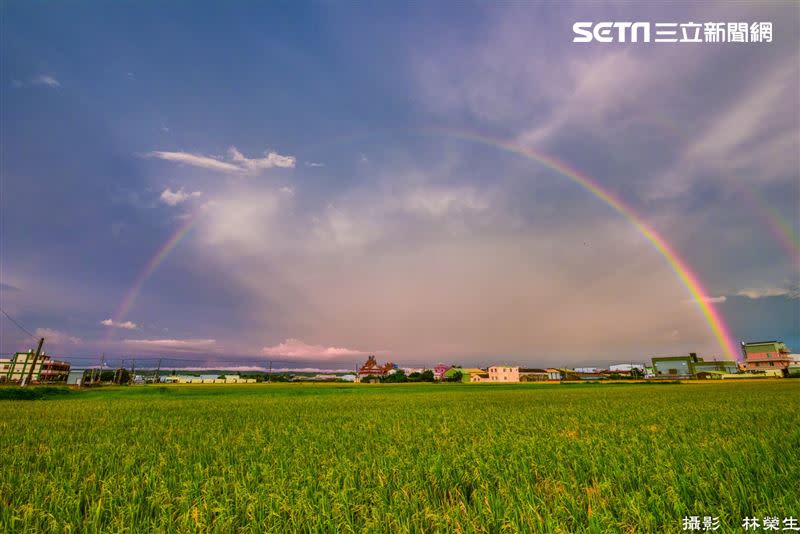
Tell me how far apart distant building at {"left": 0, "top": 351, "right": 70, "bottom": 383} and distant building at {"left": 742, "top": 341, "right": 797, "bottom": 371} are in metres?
163

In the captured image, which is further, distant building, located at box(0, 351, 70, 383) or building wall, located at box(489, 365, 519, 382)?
building wall, located at box(489, 365, 519, 382)

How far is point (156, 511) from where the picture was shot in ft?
12.8

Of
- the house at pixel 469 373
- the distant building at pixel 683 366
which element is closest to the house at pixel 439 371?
the house at pixel 469 373

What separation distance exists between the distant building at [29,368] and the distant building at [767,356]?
534 ft

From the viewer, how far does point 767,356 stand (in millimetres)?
110938

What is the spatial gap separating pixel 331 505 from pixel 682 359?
146 metres

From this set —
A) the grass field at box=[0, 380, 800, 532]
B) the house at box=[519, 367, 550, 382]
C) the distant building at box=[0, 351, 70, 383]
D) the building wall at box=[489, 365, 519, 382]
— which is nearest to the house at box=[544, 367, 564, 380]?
the house at box=[519, 367, 550, 382]

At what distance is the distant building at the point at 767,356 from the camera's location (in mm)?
108812

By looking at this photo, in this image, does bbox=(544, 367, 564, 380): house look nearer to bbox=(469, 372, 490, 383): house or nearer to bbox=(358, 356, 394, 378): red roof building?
bbox=(469, 372, 490, 383): house

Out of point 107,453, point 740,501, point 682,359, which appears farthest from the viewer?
point 682,359

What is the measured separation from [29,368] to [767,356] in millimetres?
168465

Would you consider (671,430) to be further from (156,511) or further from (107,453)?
(107,453)

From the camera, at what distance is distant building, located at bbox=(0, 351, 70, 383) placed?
164 feet

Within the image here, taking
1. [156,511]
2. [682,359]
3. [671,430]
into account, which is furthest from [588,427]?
[682,359]
